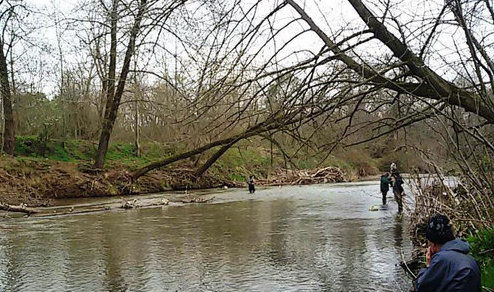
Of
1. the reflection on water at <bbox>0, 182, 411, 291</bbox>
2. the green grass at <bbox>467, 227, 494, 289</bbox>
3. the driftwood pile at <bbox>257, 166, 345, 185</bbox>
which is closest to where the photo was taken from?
the green grass at <bbox>467, 227, 494, 289</bbox>

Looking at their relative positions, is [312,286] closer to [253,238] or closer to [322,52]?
[322,52]

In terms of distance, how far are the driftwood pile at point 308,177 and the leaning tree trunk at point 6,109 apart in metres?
18.7

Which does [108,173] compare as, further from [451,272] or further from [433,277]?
[451,272]

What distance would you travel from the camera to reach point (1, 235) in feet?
52.9

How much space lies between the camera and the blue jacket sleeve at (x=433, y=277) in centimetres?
399

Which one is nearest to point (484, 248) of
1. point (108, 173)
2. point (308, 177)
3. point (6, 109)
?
point (108, 173)

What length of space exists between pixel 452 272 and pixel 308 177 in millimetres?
39064

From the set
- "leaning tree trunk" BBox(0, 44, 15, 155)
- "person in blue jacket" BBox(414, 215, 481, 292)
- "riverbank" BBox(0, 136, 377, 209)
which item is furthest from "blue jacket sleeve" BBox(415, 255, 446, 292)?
"leaning tree trunk" BBox(0, 44, 15, 155)

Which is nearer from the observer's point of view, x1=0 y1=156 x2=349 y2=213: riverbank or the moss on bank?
x1=0 y1=156 x2=349 y2=213: riverbank

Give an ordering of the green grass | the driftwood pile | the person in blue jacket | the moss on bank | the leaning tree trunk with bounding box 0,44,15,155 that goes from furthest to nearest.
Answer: the driftwood pile
the moss on bank
the leaning tree trunk with bounding box 0,44,15,155
the green grass
the person in blue jacket

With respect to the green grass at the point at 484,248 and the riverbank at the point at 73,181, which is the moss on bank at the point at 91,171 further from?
the green grass at the point at 484,248

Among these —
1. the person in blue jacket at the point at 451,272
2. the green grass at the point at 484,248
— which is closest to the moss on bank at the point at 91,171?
the green grass at the point at 484,248

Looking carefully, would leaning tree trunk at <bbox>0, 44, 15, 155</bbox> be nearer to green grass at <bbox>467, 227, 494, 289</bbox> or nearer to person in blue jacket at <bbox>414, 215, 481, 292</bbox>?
green grass at <bbox>467, 227, 494, 289</bbox>

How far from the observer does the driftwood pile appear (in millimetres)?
41750
